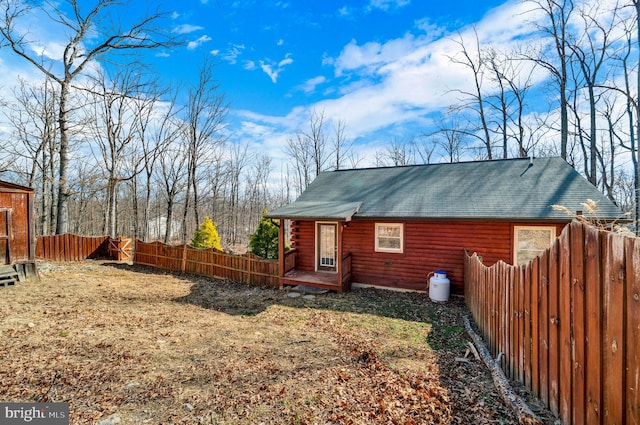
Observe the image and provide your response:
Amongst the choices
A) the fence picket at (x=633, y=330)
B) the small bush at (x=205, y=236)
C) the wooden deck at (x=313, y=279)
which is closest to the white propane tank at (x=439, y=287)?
the wooden deck at (x=313, y=279)

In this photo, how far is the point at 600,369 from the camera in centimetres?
196

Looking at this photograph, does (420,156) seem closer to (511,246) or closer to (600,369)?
(511,246)

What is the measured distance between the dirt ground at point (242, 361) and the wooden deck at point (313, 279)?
83 cm

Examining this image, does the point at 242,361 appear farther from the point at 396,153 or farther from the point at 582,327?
the point at 396,153

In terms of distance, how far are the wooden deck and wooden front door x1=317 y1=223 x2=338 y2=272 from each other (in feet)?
1.55

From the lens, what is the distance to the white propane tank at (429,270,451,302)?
825 centimetres

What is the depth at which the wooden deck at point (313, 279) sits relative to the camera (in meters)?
9.19

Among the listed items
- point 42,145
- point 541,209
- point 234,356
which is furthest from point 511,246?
point 42,145

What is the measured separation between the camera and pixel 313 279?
31.2ft

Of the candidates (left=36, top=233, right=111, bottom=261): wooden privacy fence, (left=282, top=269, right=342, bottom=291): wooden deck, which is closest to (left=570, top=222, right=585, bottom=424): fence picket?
(left=282, top=269, right=342, bottom=291): wooden deck

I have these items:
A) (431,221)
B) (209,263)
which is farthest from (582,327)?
(209,263)

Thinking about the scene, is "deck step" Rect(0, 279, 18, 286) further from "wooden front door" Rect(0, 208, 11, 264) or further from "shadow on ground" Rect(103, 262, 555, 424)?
"shadow on ground" Rect(103, 262, 555, 424)

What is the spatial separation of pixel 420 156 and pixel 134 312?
26.5 metres

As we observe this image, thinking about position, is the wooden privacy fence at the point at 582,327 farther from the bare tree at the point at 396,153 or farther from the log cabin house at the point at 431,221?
the bare tree at the point at 396,153
